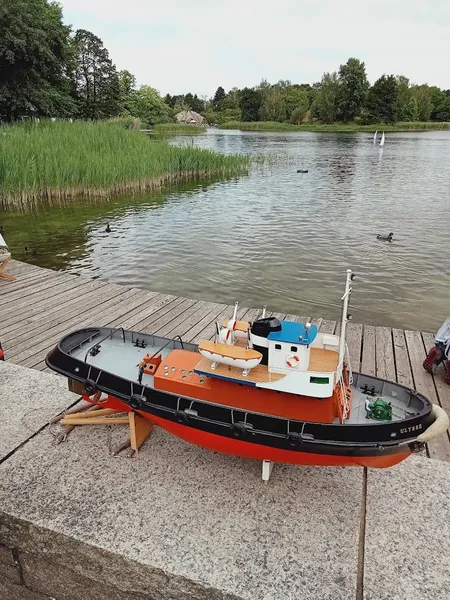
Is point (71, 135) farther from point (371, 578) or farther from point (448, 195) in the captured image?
point (371, 578)

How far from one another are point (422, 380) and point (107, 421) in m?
4.46

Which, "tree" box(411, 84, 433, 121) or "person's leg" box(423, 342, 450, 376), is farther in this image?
"tree" box(411, 84, 433, 121)

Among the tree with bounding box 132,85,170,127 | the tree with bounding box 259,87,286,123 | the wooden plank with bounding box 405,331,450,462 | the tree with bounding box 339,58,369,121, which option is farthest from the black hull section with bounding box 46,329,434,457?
the tree with bounding box 259,87,286,123

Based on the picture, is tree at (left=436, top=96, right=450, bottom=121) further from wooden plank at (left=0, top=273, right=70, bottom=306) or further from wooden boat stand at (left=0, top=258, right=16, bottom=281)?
wooden boat stand at (left=0, top=258, right=16, bottom=281)

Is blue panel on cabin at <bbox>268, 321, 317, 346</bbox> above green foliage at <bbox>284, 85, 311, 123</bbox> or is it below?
below

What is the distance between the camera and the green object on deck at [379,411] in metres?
3.16

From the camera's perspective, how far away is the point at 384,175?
31.9 m

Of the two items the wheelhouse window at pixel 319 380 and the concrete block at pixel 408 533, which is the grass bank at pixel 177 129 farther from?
the concrete block at pixel 408 533

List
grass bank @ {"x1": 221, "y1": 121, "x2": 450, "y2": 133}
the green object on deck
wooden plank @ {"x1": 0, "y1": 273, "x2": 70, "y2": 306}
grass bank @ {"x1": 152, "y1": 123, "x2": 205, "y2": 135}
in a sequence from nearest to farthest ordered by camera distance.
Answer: the green object on deck, wooden plank @ {"x1": 0, "y1": 273, "x2": 70, "y2": 306}, grass bank @ {"x1": 152, "y1": 123, "x2": 205, "y2": 135}, grass bank @ {"x1": 221, "y1": 121, "x2": 450, "y2": 133}

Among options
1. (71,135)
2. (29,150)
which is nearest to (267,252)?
(29,150)

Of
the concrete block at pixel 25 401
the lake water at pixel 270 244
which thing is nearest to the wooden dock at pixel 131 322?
the concrete block at pixel 25 401

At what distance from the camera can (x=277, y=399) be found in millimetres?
3088

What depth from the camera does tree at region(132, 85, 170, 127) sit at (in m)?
93.4

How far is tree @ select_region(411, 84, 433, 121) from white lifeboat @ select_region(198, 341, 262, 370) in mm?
128815
